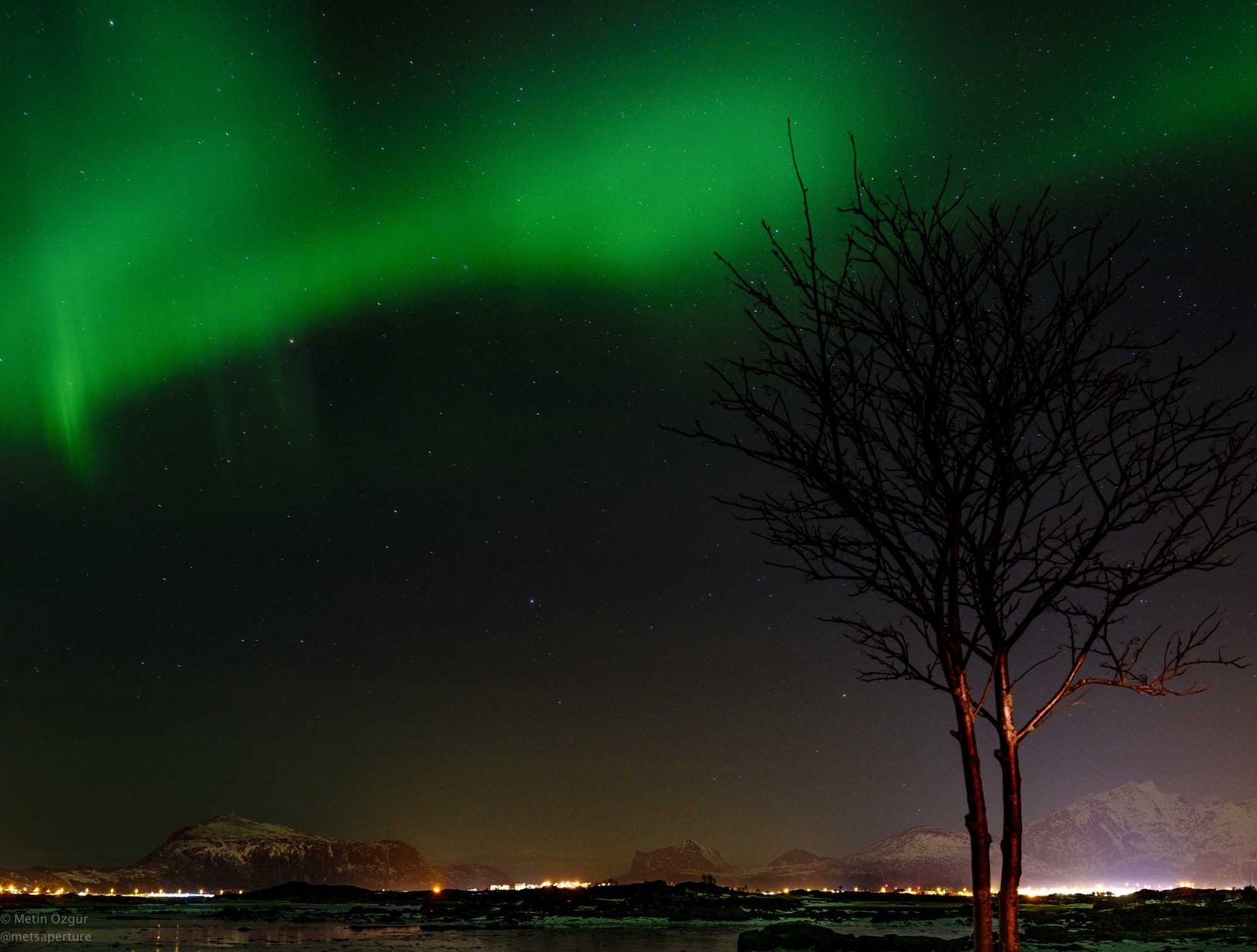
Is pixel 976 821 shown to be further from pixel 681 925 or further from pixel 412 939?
pixel 681 925

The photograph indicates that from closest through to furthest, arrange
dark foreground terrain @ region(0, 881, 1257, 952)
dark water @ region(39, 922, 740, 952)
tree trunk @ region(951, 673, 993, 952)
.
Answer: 1. tree trunk @ region(951, 673, 993, 952)
2. dark foreground terrain @ region(0, 881, 1257, 952)
3. dark water @ region(39, 922, 740, 952)

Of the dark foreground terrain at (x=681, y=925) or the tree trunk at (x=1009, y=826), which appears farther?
the dark foreground terrain at (x=681, y=925)

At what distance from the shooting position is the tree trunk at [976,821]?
8305mm

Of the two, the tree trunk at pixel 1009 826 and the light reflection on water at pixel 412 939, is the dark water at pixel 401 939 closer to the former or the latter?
the light reflection on water at pixel 412 939

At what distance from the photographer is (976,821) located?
28.4ft

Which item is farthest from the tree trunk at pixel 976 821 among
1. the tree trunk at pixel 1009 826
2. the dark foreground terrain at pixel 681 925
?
the dark foreground terrain at pixel 681 925

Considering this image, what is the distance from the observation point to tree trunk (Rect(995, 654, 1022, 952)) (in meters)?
8.46

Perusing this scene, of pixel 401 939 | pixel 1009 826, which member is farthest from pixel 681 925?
pixel 1009 826

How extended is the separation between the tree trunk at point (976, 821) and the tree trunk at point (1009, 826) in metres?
0.13

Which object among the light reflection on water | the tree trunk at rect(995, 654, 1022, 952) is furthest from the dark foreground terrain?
the tree trunk at rect(995, 654, 1022, 952)

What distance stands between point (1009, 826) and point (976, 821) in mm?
286

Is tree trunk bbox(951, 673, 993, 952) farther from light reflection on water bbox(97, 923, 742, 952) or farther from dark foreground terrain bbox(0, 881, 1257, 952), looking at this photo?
light reflection on water bbox(97, 923, 742, 952)

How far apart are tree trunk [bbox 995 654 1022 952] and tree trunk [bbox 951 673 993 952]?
135 millimetres

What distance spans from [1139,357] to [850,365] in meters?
2.55
